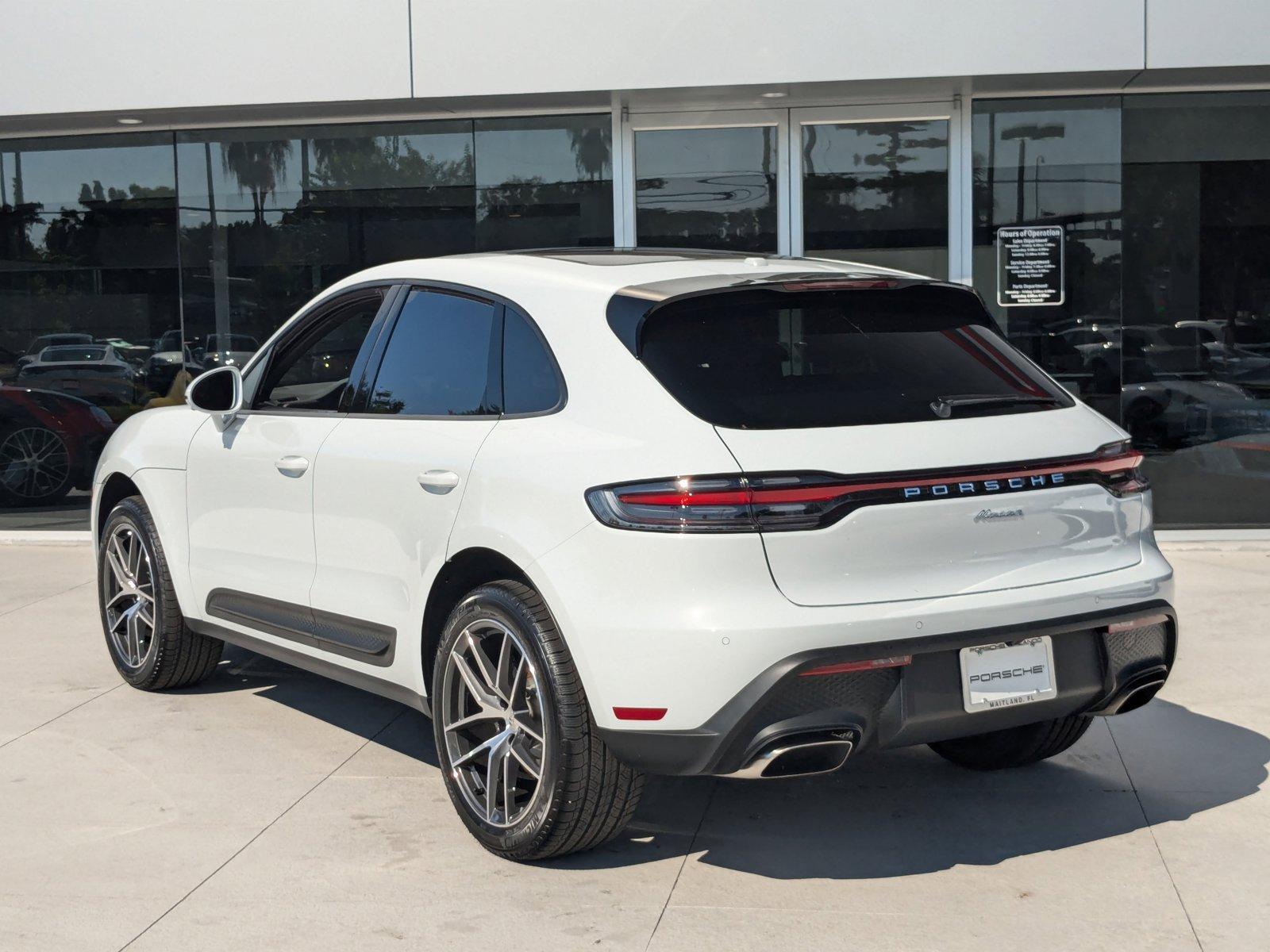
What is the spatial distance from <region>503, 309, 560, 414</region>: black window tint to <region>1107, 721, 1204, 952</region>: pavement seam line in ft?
7.03

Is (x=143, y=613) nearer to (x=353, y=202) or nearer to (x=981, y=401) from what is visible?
(x=981, y=401)

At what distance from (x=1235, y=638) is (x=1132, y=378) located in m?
3.65

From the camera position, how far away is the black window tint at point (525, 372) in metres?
4.16

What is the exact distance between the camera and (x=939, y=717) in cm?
376

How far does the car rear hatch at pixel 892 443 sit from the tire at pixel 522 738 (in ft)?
2.32

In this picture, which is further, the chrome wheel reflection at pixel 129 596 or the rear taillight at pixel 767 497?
the chrome wheel reflection at pixel 129 596

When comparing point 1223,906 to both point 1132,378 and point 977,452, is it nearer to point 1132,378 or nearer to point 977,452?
point 977,452

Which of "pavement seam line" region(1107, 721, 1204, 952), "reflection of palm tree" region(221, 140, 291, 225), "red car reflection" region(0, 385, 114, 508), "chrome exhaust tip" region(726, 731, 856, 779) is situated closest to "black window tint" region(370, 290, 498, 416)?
"chrome exhaust tip" region(726, 731, 856, 779)

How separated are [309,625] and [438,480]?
106cm

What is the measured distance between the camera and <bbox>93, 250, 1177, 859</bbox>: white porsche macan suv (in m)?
3.62

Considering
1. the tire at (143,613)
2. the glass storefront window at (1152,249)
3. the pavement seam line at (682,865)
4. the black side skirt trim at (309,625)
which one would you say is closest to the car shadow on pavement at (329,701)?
the tire at (143,613)

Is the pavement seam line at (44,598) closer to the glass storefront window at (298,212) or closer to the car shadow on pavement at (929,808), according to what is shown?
the glass storefront window at (298,212)

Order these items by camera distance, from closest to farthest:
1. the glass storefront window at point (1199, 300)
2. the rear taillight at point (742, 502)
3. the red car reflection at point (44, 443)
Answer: the rear taillight at point (742, 502) < the glass storefront window at point (1199, 300) < the red car reflection at point (44, 443)

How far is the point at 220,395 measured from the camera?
18.4 ft
